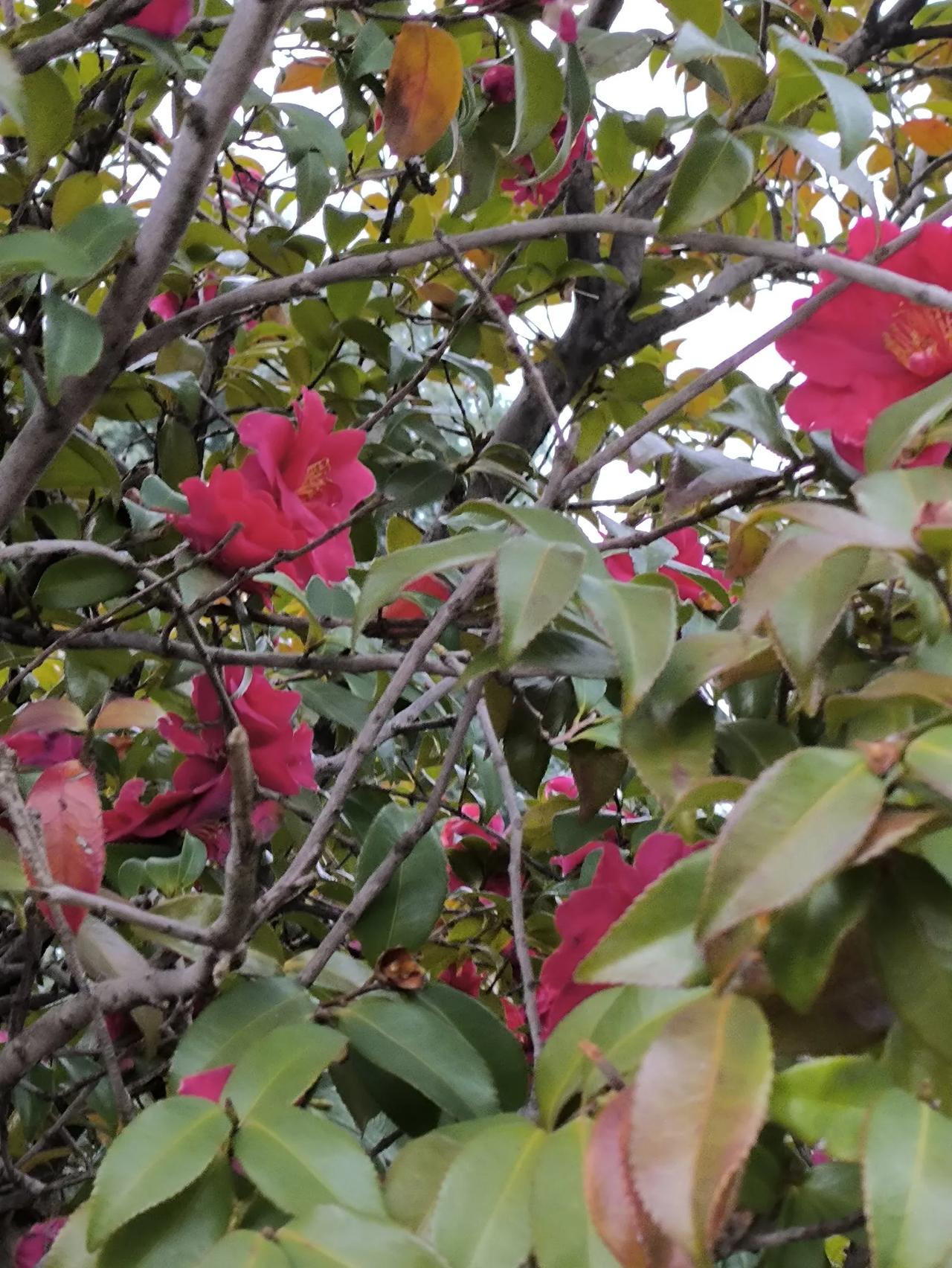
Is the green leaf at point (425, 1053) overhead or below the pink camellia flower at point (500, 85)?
below

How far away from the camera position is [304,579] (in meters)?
0.64

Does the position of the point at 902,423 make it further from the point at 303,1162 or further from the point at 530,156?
the point at 530,156

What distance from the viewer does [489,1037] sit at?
0.41 m

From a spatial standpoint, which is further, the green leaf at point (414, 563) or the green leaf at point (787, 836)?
A: the green leaf at point (414, 563)

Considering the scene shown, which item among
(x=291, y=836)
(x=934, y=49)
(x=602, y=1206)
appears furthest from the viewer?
(x=934, y=49)

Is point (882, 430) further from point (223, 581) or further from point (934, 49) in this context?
point (934, 49)

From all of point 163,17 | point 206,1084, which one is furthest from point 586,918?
point 163,17

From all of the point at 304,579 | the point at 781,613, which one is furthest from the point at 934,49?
the point at 781,613

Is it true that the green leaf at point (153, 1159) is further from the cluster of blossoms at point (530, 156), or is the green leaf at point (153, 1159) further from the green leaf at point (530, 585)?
the cluster of blossoms at point (530, 156)

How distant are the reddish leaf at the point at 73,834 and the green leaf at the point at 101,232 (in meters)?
0.24

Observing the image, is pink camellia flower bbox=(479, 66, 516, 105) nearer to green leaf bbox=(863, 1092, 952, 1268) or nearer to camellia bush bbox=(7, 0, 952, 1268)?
camellia bush bbox=(7, 0, 952, 1268)

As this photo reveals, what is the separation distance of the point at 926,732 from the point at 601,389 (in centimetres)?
77

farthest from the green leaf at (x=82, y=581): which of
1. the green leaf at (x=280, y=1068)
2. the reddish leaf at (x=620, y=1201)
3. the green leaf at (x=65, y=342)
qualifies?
the reddish leaf at (x=620, y=1201)

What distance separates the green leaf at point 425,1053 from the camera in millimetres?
370
